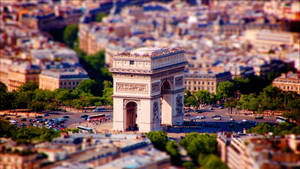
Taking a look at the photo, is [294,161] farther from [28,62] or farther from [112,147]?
[28,62]

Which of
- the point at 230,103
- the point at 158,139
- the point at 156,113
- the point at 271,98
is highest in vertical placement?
the point at 271,98

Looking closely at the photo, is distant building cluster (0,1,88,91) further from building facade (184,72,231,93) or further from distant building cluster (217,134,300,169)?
distant building cluster (217,134,300,169)

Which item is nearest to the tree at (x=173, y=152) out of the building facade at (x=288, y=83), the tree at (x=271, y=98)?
the tree at (x=271, y=98)

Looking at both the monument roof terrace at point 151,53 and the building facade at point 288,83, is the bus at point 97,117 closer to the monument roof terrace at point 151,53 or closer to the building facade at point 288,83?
the monument roof terrace at point 151,53

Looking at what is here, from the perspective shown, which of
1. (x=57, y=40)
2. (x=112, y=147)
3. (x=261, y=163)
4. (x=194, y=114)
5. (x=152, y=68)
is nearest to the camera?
(x=261, y=163)

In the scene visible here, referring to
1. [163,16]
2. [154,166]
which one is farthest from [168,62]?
[163,16]

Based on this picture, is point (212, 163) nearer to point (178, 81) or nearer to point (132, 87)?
point (132, 87)

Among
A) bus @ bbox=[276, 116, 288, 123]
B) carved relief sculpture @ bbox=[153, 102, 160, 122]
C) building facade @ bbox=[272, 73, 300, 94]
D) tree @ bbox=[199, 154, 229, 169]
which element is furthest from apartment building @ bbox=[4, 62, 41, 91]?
tree @ bbox=[199, 154, 229, 169]

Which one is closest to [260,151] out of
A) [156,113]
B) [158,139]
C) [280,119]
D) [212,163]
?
[212,163]
